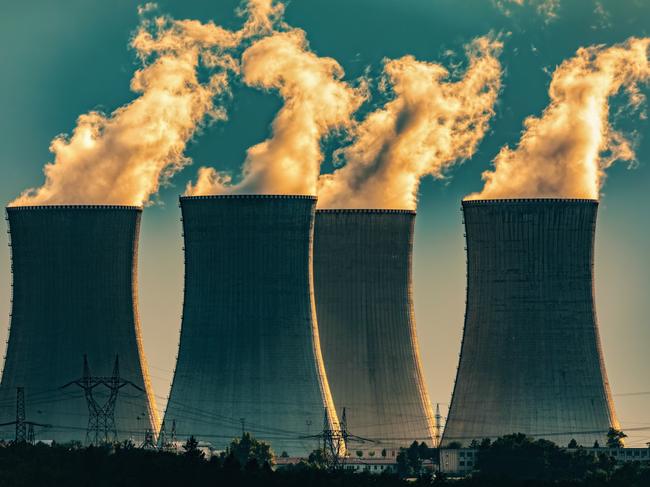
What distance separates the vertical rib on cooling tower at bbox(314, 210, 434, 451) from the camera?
93188 mm

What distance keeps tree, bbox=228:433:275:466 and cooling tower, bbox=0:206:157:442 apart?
17.7 ft

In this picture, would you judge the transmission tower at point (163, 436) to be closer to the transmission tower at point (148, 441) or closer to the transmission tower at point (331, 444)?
the transmission tower at point (148, 441)

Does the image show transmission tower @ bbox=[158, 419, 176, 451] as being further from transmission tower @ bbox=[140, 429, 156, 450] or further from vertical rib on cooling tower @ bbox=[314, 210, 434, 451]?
vertical rib on cooling tower @ bbox=[314, 210, 434, 451]

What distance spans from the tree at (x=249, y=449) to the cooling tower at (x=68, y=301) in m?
5.40

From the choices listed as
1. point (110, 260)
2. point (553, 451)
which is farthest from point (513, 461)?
point (110, 260)

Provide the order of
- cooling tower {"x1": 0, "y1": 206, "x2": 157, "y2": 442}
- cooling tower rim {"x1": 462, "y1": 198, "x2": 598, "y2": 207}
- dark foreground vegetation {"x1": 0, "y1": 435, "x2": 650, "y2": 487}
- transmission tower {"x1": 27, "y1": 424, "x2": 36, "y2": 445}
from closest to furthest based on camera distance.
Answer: dark foreground vegetation {"x1": 0, "y1": 435, "x2": 650, "y2": 487} → cooling tower rim {"x1": 462, "y1": 198, "x2": 598, "y2": 207} → transmission tower {"x1": 27, "y1": 424, "x2": 36, "y2": 445} → cooling tower {"x1": 0, "y1": 206, "x2": 157, "y2": 442}

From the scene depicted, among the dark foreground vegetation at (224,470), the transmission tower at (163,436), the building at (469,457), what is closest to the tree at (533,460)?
the dark foreground vegetation at (224,470)

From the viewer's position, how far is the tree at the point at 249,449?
289ft

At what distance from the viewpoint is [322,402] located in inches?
3504

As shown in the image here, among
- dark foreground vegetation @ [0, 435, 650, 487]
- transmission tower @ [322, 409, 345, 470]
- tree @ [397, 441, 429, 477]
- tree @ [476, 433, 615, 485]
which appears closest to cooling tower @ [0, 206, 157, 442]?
dark foreground vegetation @ [0, 435, 650, 487]

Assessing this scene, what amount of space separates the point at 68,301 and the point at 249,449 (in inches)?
320

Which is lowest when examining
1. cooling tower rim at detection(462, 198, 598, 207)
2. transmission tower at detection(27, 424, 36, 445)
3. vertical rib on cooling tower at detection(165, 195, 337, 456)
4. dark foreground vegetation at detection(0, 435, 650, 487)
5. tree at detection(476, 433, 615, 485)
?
dark foreground vegetation at detection(0, 435, 650, 487)

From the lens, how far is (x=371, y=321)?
94125 millimetres

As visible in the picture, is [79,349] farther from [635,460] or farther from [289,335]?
[635,460]
